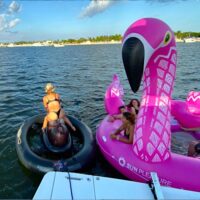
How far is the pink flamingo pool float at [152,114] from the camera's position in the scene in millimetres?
3645

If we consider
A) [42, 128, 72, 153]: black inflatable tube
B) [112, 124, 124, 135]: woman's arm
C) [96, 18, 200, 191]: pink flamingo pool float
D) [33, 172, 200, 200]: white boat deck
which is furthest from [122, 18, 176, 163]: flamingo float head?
[33, 172, 200, 200]: white boat deck

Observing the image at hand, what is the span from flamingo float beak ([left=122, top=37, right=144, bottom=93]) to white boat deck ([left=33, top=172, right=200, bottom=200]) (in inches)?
63.2

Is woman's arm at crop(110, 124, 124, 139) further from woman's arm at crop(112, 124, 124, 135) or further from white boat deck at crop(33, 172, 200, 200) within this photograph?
white boat deck at crop(33, 172, 200, 200)

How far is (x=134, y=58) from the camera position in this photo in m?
3.58

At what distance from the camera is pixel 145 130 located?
4.08m

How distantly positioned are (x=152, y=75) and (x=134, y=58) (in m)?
0.57

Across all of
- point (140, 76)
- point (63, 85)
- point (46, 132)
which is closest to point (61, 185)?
point (140, 76)

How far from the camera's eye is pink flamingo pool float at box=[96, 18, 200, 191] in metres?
3.64

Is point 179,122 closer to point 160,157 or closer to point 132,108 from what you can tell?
point 132,108

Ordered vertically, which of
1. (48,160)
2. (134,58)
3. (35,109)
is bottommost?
(35,109)

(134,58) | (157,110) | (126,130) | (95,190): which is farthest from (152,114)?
(95,190)

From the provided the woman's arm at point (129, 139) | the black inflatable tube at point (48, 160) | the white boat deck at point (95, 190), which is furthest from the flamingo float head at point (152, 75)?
the white boat deck at point (95, 190)

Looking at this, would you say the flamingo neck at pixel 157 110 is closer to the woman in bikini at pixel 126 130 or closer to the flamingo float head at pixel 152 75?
the flamingo float head at pixel 152 75

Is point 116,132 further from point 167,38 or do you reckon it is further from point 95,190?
point 95,190
